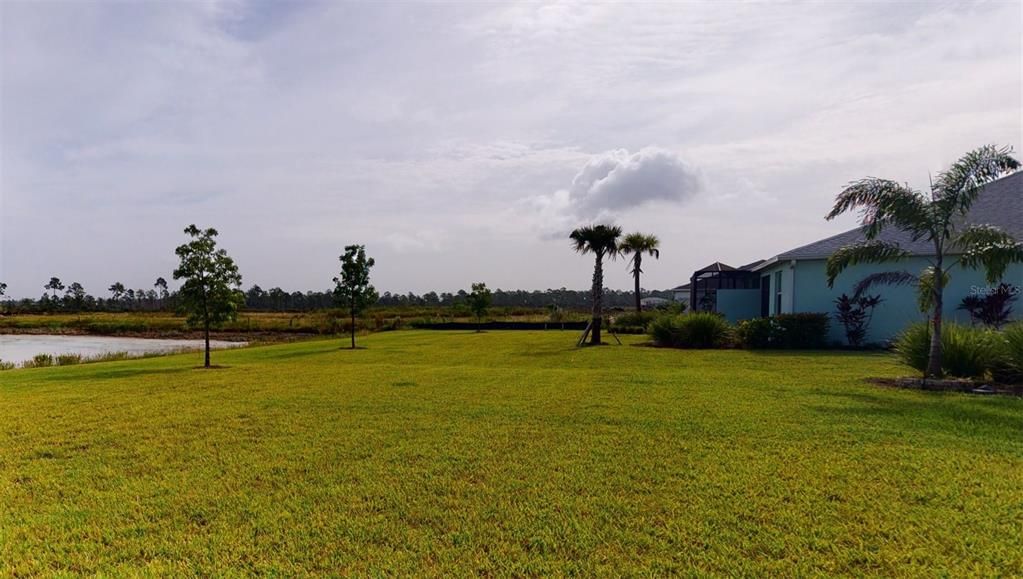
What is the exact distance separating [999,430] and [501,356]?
11.7m

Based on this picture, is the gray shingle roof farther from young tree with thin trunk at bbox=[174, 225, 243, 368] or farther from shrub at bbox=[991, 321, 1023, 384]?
young tree with thin trunk at bbox=[174, 225, 243, 368]

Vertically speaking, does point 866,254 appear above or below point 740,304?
above

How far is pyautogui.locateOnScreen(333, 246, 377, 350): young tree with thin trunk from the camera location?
79.5 feet

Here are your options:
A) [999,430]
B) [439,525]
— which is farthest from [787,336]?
[439,525]

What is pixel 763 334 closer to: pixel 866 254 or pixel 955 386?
pixel 866 254

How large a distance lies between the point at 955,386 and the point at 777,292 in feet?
42.7

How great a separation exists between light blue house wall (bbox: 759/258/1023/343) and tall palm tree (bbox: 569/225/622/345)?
20.9ft

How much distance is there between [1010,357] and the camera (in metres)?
9.47

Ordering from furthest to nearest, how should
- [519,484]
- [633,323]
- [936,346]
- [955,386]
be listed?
1. [633,323]
2. [936,346]
3. [955,386]
4. [519,484]

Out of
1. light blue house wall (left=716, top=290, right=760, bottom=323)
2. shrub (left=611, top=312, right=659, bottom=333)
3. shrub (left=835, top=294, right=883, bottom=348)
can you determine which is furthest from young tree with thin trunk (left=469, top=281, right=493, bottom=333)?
shrub (left=835, top=294, right=883, bottom=348)

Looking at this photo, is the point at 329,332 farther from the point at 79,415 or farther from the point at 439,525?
the point at 439,525

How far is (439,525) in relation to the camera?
3613 millimetres

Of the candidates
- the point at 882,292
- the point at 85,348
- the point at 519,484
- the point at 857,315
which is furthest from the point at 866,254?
the point at 85,348

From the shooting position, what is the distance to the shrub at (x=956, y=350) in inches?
388
